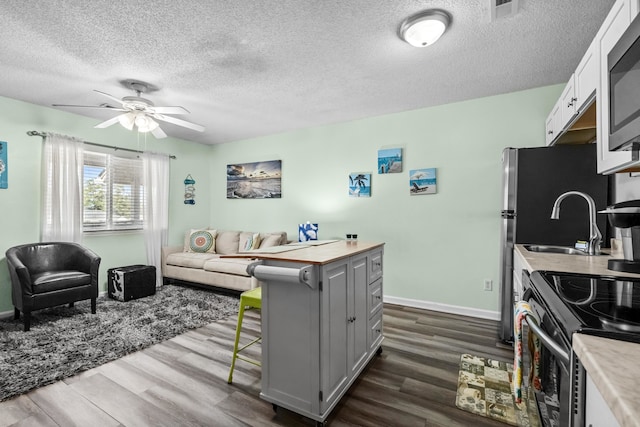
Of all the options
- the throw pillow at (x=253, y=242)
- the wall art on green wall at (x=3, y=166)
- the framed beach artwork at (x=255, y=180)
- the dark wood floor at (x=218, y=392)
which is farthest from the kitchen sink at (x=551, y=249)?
the wall art on green wall at (x=3, y=166)

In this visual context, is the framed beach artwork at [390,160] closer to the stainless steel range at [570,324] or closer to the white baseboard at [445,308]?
the white baseboard at [445,308]

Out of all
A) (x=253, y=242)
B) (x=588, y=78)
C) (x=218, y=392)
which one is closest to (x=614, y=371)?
(x=588, y=78)

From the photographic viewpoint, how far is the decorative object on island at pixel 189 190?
538 centimetres

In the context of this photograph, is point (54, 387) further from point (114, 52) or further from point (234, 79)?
point (234, 79)

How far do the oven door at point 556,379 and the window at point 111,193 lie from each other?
505 centimetres

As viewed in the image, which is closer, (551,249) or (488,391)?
(488,391)

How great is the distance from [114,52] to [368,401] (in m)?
3.22

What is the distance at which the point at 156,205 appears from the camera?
4797 mm

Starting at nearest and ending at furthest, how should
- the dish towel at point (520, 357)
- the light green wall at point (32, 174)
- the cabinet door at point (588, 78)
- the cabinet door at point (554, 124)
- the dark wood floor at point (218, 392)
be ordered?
the dish towel at point (520, 357), the cabinet door at point (588, 78), the dark wood floor at point (218, 392), the cabinet door at point (554, 124), the light green wall at point (32, 174)

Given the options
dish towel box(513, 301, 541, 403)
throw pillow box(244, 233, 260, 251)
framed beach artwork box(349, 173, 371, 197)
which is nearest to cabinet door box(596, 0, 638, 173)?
dish towel box(513, 301, 541, 403)

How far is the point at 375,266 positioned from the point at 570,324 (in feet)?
5.50

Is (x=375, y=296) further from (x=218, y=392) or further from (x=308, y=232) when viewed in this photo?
(x=308, y=232)

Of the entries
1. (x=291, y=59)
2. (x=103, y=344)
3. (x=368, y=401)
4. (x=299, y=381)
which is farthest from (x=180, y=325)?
(x=291, y=59)

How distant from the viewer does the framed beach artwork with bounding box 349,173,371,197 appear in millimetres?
4062
